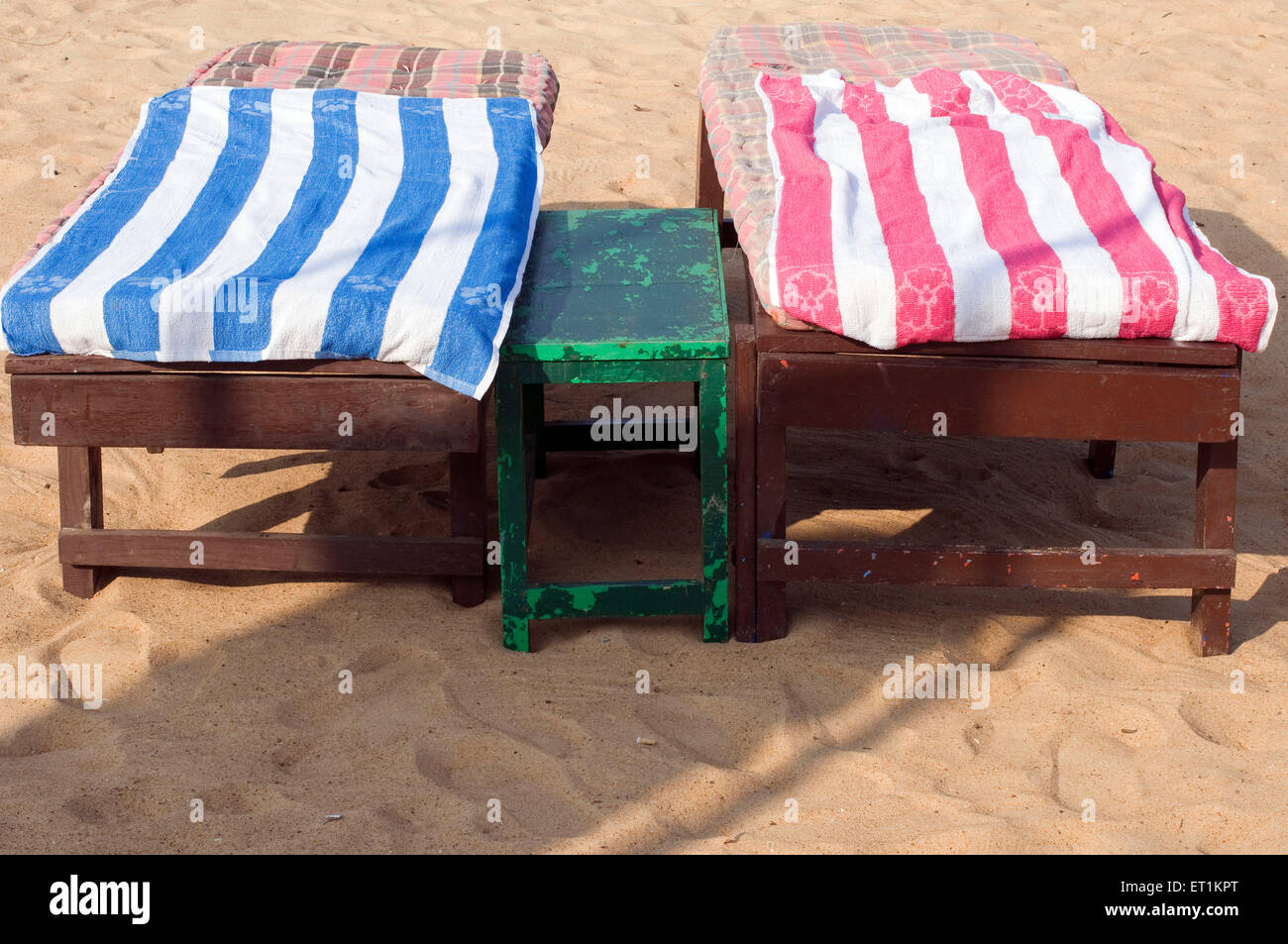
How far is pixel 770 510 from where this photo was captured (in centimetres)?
287

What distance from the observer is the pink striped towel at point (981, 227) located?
2.66m

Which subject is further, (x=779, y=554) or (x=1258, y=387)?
(x=1258, y=387)

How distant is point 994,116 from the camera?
3.52 meters

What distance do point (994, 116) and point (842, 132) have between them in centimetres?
41

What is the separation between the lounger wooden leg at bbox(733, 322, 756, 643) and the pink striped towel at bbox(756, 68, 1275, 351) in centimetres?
13

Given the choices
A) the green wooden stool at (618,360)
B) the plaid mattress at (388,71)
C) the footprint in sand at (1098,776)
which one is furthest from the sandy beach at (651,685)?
the plaid mattress at (388,71)

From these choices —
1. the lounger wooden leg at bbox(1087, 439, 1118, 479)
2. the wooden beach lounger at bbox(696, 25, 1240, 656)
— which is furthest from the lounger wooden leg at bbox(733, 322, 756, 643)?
the lounger wooden leg at bbox(1087, 439, 1118, 479)

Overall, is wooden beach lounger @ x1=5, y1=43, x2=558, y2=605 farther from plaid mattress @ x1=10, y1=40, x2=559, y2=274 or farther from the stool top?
plaid mattress @ x1=10, y1=40, x2=559, y2=274

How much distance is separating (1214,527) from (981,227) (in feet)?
2.60

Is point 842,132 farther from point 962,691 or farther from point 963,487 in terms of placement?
point 962,691

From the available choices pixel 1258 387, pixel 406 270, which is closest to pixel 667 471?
pixel 406 270

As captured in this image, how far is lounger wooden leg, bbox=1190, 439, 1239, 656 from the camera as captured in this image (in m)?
2.82

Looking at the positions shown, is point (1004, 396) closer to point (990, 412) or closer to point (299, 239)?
point (990, 412)

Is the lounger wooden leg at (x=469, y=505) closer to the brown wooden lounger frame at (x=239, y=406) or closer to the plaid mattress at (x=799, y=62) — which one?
the brown wooden lounger frame at (x=239, y=406)
